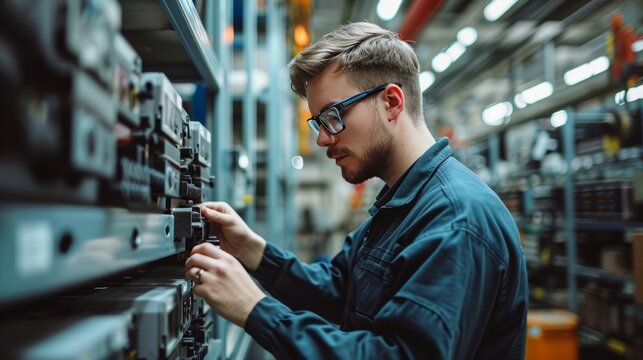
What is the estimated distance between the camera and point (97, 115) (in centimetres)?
47

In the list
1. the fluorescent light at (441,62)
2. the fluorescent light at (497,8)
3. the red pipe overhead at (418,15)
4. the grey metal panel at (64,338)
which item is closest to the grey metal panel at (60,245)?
the grey metal panel at (64,338)

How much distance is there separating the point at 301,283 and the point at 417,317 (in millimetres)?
733

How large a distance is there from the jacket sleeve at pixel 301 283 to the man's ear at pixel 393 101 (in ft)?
1.88

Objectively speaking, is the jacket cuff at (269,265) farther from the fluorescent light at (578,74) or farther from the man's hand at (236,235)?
the fluorescent light at (578,74)

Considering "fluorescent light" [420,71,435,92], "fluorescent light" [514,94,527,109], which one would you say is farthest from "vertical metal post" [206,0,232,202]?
"fluorescent light" [514,94,527,109]

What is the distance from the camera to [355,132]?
1.29 meters

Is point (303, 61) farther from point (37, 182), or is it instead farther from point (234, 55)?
point (234, 55)

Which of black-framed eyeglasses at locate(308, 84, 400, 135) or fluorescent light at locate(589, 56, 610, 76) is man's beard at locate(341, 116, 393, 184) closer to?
black-framed eyeglasses at locate(308, 84, 400, 135)

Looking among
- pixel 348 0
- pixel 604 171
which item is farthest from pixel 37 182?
pixel 348 0

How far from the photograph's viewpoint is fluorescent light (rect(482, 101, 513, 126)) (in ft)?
16.3

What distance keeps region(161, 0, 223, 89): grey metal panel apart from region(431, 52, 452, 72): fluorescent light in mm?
3140

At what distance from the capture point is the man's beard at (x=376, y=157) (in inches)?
51.2

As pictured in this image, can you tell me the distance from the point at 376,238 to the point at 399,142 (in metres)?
0.30

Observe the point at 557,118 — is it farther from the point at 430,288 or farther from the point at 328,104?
the point at 430,288
